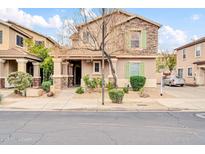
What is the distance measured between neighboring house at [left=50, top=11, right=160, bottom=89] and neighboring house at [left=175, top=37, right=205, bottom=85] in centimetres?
1064

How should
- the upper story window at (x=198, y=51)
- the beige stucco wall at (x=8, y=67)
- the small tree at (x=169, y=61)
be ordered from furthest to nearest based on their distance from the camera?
the small tree at (x=169, y=61)
the upper story window at (x=198, y=51)
the beige stucco wall at (x=8, y=67)

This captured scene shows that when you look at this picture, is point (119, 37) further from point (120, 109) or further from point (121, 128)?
point (121, 128)

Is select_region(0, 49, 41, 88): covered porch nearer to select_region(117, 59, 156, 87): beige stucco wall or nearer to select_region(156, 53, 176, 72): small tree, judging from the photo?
select_region(117, 59, 156, 87): beige stucco wall

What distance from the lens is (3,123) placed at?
9.93m

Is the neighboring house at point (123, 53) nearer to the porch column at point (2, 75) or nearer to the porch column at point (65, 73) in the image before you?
the porch column at point (65, 73)

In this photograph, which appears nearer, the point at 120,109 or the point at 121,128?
the point at 121,128

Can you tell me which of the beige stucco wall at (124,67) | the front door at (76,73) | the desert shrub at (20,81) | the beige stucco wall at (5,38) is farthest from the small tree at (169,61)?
the desert shrub at (20,81)

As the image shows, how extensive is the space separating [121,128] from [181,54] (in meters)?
36.0

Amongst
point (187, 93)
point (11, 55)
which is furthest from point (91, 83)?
point (11, 55)

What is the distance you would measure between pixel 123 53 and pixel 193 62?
15.1 metres

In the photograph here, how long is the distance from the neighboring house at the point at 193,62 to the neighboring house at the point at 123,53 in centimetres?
1064

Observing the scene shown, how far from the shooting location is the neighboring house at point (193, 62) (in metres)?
35.8

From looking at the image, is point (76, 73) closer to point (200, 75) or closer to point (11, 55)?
point (11, 55)

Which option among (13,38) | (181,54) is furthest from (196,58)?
(13,38)
